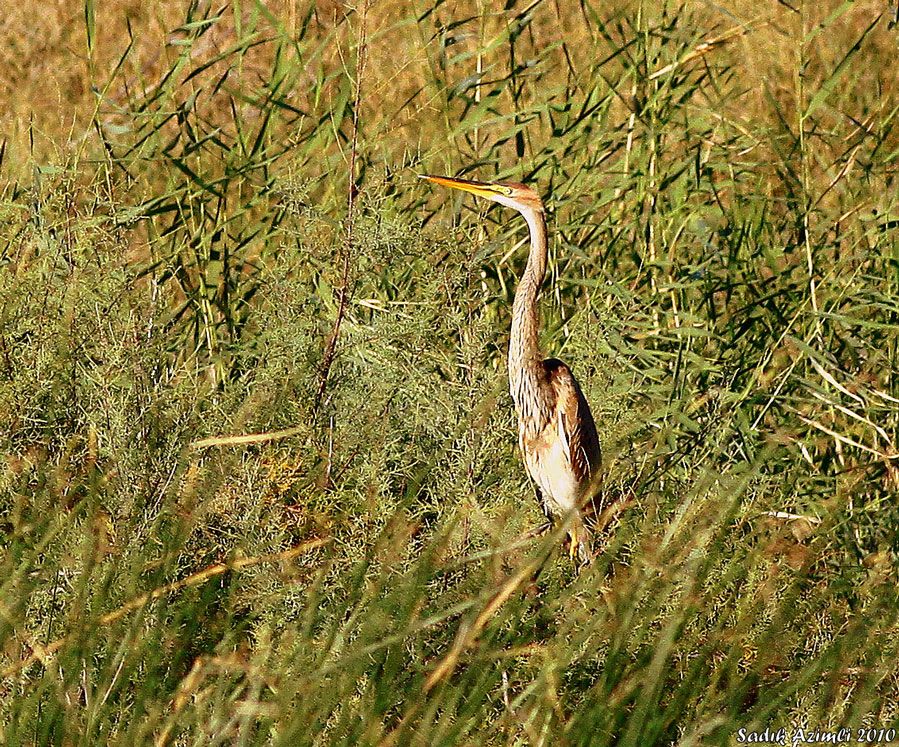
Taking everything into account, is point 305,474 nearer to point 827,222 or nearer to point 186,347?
point 186,347

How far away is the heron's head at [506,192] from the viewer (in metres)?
3.55

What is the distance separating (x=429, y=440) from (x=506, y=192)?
75 centimetres

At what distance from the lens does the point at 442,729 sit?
217 cm

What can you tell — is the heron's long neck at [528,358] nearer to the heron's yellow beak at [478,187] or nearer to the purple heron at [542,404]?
the purple heron at [542,404]

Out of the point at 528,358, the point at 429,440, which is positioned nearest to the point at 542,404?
the point at 528,358

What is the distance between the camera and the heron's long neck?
3.39m

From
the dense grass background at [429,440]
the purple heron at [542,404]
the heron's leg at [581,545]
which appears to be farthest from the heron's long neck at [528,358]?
the heron's leg at [581,545]

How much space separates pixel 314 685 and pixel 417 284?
1392 millimetres

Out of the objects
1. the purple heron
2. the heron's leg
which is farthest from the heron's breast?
the heron's leg

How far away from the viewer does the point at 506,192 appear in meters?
3.58

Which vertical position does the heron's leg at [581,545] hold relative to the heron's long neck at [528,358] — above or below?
below

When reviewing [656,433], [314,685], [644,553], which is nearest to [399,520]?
[314,685]

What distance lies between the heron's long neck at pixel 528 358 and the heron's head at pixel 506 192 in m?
0.13

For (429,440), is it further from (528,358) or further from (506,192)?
(506,192)
